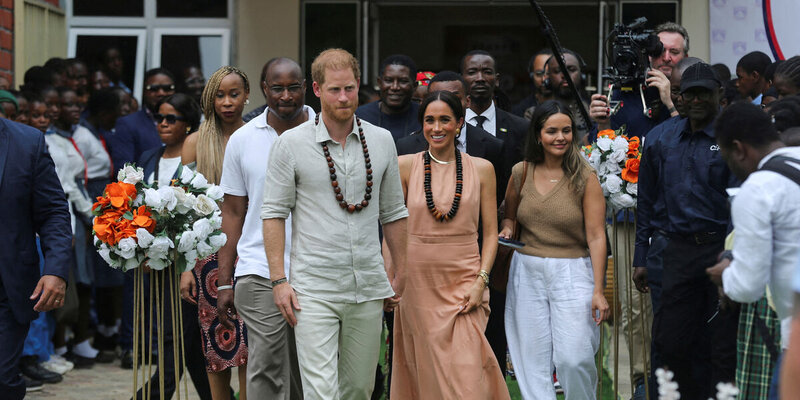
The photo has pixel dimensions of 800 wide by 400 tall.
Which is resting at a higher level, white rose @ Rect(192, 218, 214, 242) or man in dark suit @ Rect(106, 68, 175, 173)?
man in dark suit @ Rect(106, 68, 175, 173)

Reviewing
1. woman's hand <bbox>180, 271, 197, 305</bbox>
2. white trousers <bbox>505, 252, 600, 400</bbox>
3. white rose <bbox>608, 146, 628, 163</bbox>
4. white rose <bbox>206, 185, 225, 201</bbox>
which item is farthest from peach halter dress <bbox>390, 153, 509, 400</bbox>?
woman's hand <bbox>180, 271, 197, 305</bbox>

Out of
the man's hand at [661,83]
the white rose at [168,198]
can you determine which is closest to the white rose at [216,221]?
the white rose at [168,198]

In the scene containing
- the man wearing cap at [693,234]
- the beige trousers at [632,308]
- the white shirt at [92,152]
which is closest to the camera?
the man wearing cap at [693,234]

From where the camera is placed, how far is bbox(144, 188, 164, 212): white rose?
6.20m

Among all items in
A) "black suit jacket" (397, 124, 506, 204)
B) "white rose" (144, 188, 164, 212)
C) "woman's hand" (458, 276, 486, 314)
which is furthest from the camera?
"black suit jacket" (397, 124, 506, 204)

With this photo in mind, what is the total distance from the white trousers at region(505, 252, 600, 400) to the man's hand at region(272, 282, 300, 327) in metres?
1.92

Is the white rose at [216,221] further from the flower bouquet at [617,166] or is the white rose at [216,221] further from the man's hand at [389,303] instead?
the flower bouquet at [617,166]

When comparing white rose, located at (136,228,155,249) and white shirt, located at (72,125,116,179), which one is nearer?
white rose, located at (136,228,155,249)

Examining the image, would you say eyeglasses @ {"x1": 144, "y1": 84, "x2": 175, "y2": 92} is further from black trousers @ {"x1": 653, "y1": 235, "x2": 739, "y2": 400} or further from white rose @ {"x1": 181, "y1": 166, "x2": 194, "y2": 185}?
black trousers @ {"x1": 653, "y1": 235, "x2": 739, "y2": 400}

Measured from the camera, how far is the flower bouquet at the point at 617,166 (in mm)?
7535

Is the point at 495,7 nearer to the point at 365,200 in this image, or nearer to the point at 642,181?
the point at 642,181

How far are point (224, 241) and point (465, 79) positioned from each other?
2.56 m

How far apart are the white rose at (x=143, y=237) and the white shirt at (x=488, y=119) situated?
2907 millimetres

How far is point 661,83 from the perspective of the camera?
25.7 ft
